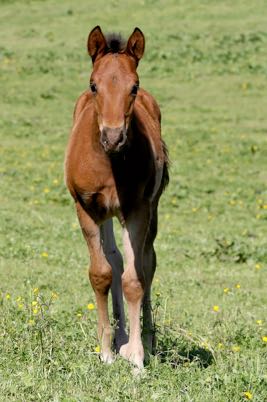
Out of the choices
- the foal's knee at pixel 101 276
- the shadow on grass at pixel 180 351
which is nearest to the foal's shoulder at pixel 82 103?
the foal's knee at pixel 101 276

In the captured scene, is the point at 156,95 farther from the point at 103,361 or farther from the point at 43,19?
the point at 103,361

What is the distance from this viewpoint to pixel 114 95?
6.22 meters

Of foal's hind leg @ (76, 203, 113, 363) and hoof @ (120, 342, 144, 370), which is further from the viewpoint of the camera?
foal's hind leg @ (76, 203, 113, 363)

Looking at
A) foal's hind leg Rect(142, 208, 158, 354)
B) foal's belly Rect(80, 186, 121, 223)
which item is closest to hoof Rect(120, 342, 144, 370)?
foal's hind leg Rect(142, 208, 158, 354)

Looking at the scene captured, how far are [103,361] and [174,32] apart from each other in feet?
78.1

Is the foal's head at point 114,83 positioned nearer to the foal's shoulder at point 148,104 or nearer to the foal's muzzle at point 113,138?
the foal's muzzle at point 113,138

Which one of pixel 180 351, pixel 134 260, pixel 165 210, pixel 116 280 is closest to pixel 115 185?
pixel 134 260

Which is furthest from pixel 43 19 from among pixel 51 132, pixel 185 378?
pixel 185 378

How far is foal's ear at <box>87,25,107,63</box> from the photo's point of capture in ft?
21.6

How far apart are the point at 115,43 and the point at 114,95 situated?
661 millimetres

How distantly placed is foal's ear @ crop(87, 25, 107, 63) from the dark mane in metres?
0.06

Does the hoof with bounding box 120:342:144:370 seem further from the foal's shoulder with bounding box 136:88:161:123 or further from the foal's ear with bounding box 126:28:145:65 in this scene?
the foal's shoulder with bounding box 136:88:161:123

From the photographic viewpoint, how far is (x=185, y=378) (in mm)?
6121

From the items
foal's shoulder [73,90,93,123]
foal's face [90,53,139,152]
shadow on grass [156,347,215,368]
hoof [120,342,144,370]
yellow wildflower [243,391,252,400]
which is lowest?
shadow on grass [156,347,215,368]
